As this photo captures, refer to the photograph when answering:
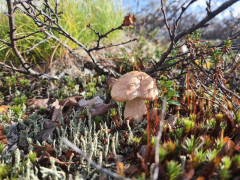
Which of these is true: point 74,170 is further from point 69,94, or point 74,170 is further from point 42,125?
point 69,94

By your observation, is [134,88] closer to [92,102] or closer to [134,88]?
[134,88]

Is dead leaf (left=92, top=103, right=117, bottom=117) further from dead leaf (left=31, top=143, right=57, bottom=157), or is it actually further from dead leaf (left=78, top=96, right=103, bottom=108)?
dead leaf (left=31, top=143, right=57, bottom=157)

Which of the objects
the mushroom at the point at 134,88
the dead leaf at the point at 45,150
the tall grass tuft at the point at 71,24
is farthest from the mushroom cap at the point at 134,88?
the tall grass tuft at the point at 71,24

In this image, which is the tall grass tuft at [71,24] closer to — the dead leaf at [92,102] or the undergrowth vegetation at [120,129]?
the undergrowth vegetation at [120,129]

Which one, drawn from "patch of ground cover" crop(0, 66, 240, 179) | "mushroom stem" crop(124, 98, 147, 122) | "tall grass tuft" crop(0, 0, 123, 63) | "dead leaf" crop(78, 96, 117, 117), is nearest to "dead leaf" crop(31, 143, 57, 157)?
"patch of ground cover" crop(0, 66, 240, 179)

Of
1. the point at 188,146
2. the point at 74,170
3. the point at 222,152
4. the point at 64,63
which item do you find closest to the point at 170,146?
the point at 188,146

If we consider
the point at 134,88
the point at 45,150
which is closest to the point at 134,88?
the point at 134,88
